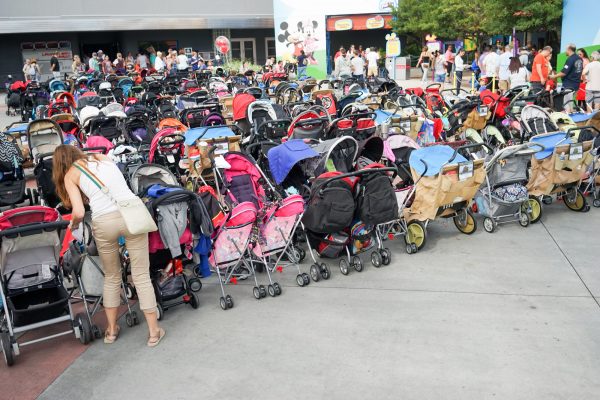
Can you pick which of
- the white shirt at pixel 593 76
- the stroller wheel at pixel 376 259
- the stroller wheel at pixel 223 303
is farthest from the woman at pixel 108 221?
the white shirt at pixel 593 76

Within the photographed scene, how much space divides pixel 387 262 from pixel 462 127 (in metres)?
5.53

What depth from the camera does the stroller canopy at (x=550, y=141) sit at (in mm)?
7520

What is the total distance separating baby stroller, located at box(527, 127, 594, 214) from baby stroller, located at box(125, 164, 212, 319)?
167 inches

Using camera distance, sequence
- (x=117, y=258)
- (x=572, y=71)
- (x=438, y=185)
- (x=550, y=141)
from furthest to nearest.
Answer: (x=572, y=71), (x=550, y=141), (x=438, y=185), (x=117, y=258)

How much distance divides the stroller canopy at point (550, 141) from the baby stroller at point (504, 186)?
0.26 feet

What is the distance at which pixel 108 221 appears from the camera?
4.90 meters

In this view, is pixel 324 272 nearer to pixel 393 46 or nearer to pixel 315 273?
pixel 315 273

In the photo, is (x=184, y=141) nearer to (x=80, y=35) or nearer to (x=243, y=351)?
(x=243, y=351)

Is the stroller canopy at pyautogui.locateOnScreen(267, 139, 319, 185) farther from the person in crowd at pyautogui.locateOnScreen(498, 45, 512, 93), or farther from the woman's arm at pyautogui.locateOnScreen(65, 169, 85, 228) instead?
the person in crowd at pyautogui.locateOnScreen(498, 45, 512, 93)

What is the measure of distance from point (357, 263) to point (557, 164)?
115 inches

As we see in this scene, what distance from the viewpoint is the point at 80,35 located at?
35.6m

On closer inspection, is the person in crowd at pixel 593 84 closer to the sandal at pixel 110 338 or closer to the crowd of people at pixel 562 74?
the crowd of people at pixel 562 74

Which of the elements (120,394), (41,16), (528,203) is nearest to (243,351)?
(120,394)

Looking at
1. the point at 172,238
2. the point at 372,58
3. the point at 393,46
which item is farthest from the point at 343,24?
the point at 172,238
